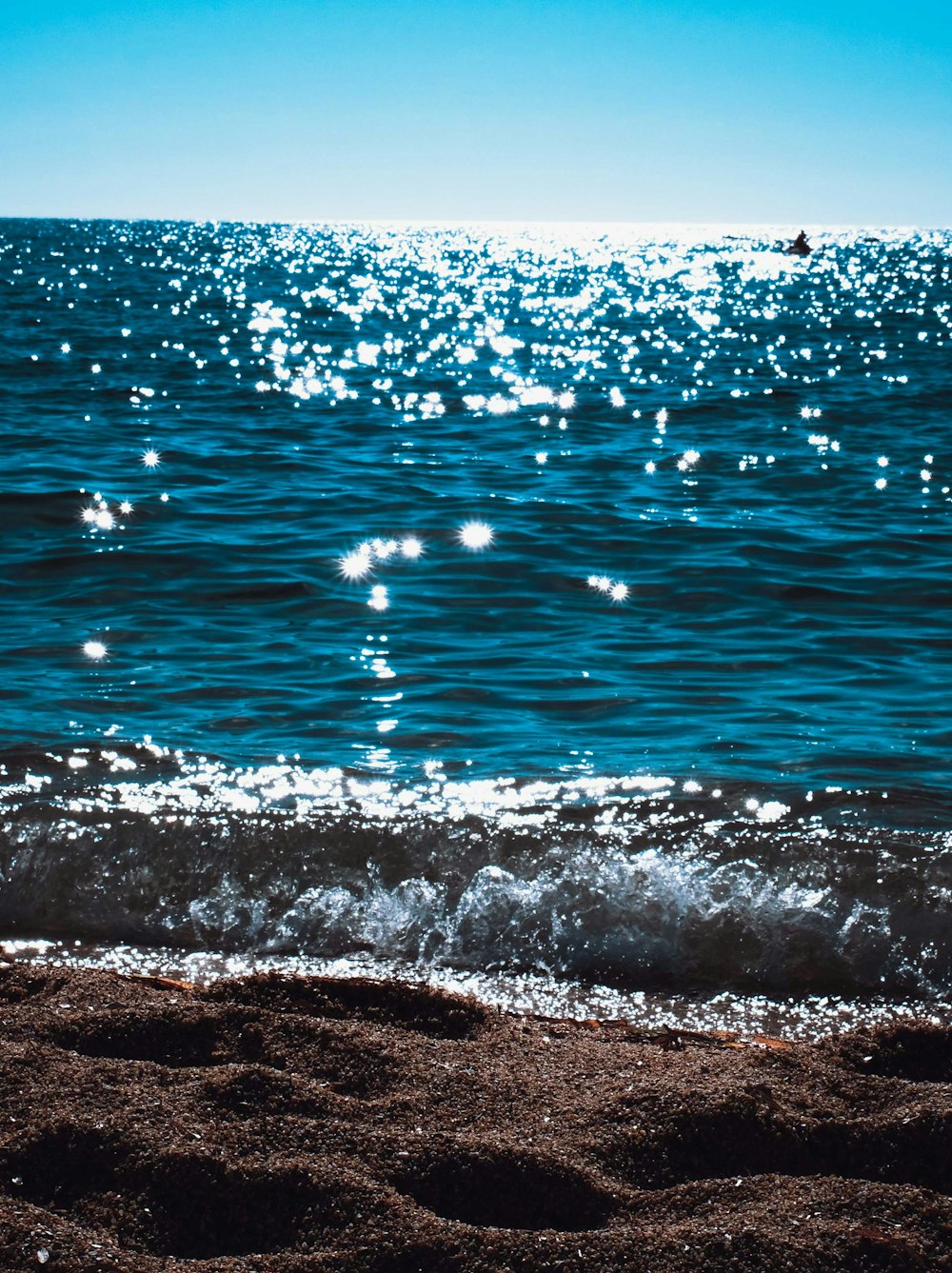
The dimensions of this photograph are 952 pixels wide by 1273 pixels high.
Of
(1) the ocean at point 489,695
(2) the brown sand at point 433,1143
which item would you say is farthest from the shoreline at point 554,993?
(2) the brown sand at point 433,1143

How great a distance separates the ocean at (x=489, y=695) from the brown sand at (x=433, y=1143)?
77 cm

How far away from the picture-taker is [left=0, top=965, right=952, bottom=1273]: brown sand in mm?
2619

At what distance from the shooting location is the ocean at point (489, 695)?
4.63 m

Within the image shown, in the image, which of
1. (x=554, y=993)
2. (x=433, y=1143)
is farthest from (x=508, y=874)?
(x=433, y=1143)

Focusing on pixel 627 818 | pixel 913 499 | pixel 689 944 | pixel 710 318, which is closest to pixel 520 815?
pixel 627 818

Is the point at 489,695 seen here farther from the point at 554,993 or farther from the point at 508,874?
the point at 554,993

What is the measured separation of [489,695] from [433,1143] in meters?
4.35

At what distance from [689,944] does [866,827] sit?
118 centimetres

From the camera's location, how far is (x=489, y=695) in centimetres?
719

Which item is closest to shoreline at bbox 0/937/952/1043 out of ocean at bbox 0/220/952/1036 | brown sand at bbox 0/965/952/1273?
ocean at bbox 0/220/952/1036

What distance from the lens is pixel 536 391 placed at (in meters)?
21.8

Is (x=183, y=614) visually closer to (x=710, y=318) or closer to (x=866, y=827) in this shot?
(x=866, y=827)

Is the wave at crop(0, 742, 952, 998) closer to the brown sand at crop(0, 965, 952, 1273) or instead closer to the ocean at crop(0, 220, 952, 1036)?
the ocean at crop(0, 220, 952, 1036)

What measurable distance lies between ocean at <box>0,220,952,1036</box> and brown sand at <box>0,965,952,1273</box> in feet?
2.52
